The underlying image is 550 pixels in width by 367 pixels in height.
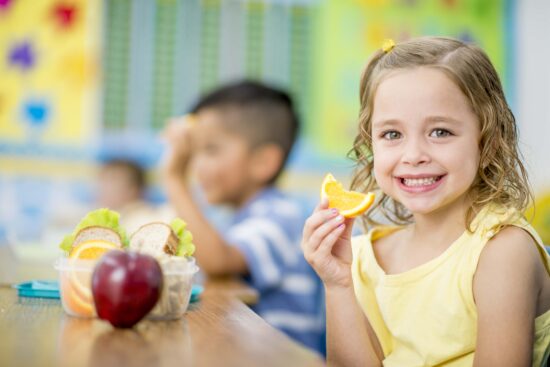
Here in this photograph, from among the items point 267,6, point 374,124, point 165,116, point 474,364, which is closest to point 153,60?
point 165,116

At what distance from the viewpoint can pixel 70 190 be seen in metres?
4.57

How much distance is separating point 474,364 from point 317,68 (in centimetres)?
370

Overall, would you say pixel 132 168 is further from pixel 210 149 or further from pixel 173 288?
pixel 173 288

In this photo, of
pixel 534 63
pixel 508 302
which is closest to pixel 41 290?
pixel 508 302

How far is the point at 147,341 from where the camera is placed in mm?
875

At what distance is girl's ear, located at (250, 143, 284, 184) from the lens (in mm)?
3061

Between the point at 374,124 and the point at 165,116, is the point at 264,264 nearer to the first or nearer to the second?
the point at 374,124

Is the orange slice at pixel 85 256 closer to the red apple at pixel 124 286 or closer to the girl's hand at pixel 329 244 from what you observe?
the red apple at pixel 124 286

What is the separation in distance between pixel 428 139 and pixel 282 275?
1.38m

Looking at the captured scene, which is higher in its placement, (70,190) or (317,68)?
(317,68)

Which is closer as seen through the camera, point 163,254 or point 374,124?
point 163,254

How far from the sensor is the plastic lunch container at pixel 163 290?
1040 millimetres

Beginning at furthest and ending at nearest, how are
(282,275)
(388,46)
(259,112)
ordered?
(259,112)
(282,275)
(388,46)

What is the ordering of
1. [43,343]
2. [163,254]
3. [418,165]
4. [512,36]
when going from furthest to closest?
1. [512,36]
2. [418,165]
3. [163,254]
4. [43,343]
